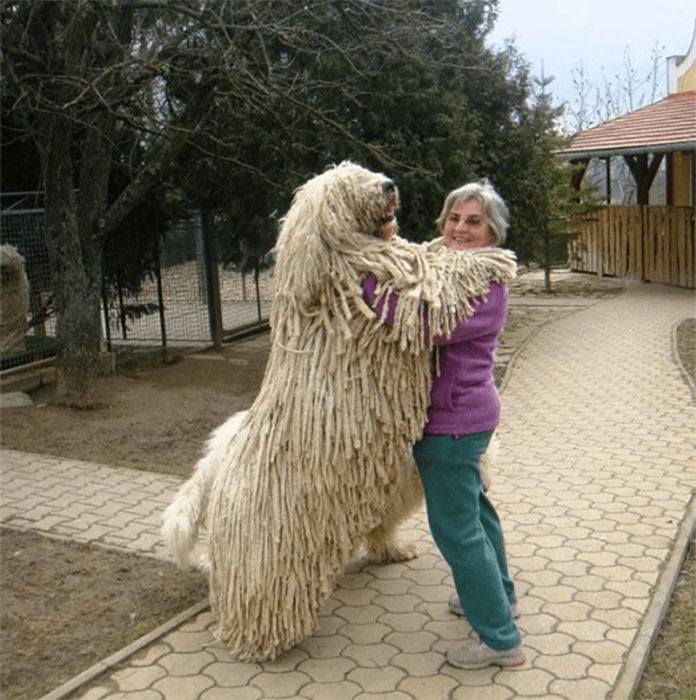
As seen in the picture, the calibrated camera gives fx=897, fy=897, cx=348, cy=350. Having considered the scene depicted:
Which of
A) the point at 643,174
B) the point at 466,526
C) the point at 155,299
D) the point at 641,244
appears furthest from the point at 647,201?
the point at 466,526

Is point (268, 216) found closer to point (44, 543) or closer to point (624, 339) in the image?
point (624, 339)

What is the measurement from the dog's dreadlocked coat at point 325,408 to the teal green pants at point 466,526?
0.44ft

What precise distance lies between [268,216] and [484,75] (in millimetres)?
3462

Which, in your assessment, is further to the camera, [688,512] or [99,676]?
[688,512]

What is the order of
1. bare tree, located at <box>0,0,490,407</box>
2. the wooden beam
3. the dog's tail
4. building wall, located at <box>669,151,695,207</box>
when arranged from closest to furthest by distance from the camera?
the dog's tail
bare tree, located at <box>0,0,490,407</box>
the wooden beam
building wall, located at <box>669,151,695,207</box>

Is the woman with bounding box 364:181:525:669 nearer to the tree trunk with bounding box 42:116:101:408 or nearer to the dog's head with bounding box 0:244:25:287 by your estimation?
the tree trunk with bounding box 42:116:101:408

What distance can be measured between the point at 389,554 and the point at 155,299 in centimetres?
713

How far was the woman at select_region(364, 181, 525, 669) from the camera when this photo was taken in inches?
139

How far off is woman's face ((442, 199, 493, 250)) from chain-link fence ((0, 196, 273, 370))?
6405mm

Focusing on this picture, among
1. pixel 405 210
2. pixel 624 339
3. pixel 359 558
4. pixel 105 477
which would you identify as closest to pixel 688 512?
pixel 359 558

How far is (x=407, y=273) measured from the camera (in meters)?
3.36

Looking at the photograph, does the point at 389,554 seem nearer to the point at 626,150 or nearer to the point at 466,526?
the point at 466,526

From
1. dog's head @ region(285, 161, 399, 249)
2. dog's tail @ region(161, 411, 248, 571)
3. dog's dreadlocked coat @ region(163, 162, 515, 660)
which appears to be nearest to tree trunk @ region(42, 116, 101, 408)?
dog's tail @ region(161, 411, 248, 571)

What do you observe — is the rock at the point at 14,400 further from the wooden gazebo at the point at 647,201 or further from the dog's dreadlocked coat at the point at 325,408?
the wooden gazebo at the point at 647,201
